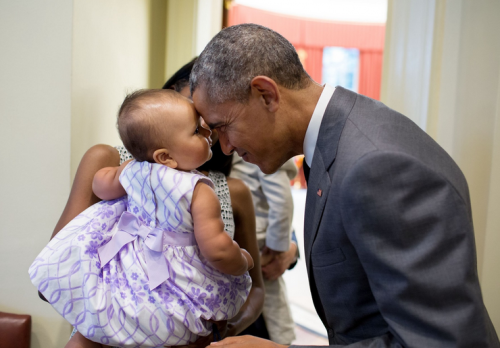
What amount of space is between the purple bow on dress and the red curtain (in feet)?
21.0

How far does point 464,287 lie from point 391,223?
0.21 m

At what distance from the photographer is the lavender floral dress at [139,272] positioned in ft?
3.78

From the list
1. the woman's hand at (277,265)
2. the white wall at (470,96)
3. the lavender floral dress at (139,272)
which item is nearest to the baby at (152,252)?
the lavender floral dress at (139,272)

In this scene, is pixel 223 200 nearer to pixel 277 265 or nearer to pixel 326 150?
pixel 326 150

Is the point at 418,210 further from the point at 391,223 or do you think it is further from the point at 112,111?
the point at 112,111

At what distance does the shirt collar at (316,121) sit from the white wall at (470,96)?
1281mm

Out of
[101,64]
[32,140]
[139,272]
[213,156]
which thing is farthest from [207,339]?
[101,64]

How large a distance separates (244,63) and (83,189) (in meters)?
0.70

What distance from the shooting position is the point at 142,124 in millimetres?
1235

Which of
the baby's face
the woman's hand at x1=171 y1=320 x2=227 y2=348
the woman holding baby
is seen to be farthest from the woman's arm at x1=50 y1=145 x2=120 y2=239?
the woman's hand at x1=171 y1=320 x2=227 y2=348

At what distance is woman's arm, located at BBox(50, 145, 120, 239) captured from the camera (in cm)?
140

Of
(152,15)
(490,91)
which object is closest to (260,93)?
(490,91)

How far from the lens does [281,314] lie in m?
2.59

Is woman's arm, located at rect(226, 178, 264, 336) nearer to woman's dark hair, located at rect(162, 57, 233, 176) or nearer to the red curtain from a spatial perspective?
woman's dark hair, located at rect(162, 57, 233, 176)
